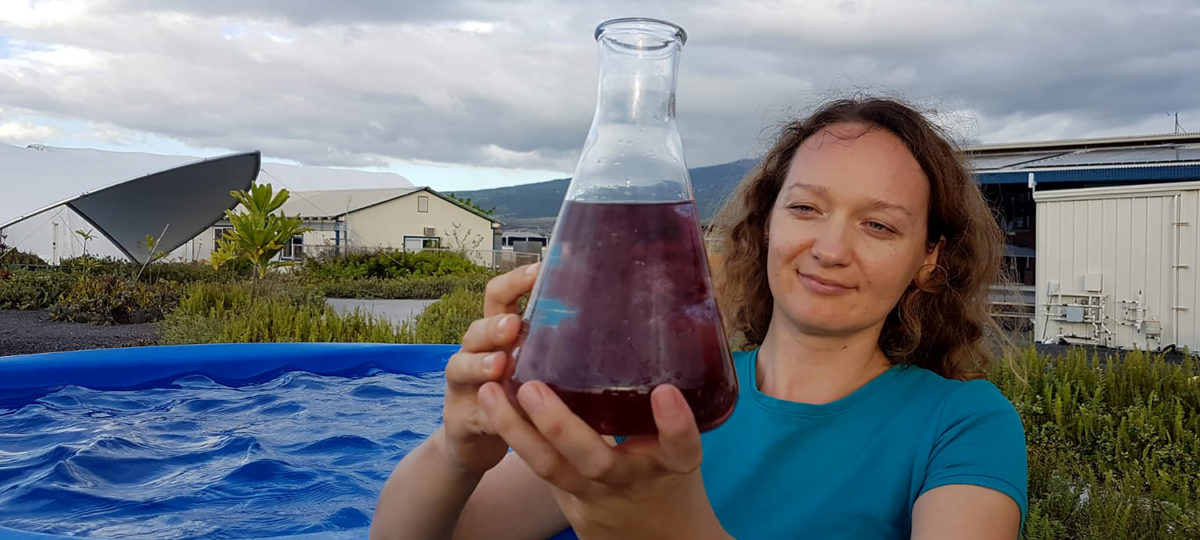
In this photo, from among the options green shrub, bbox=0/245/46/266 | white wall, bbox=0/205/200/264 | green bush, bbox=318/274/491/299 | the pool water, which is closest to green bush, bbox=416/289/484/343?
the pool water

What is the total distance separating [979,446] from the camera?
1.55m

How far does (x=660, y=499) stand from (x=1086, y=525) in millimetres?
3202

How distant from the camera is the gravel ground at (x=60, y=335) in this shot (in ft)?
32.4

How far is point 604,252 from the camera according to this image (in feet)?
3.01

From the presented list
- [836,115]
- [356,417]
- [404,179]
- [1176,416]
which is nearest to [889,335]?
[836,115]

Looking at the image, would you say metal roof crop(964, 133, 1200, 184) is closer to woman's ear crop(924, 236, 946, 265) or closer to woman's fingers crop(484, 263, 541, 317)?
woman's ear crop(924, 236, 946, 265)

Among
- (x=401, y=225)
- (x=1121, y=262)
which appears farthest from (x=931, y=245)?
(x=401, y=225)

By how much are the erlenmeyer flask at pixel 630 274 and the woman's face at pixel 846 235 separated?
2.48ft

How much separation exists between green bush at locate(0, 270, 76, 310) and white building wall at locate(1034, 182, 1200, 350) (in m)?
15.4

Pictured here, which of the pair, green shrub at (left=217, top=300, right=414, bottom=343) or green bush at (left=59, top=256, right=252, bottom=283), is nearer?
green shrub at (left=217, top=300, right=414, bottom=343)

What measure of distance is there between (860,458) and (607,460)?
951 millimetres

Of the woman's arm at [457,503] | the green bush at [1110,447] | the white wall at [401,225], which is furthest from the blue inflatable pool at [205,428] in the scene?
the white wall at [401,225]

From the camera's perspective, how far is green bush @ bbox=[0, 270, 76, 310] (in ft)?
48.5

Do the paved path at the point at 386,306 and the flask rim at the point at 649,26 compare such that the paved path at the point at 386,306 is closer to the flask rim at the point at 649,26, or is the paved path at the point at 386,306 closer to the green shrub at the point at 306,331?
the green shrub at the point at 306,331
